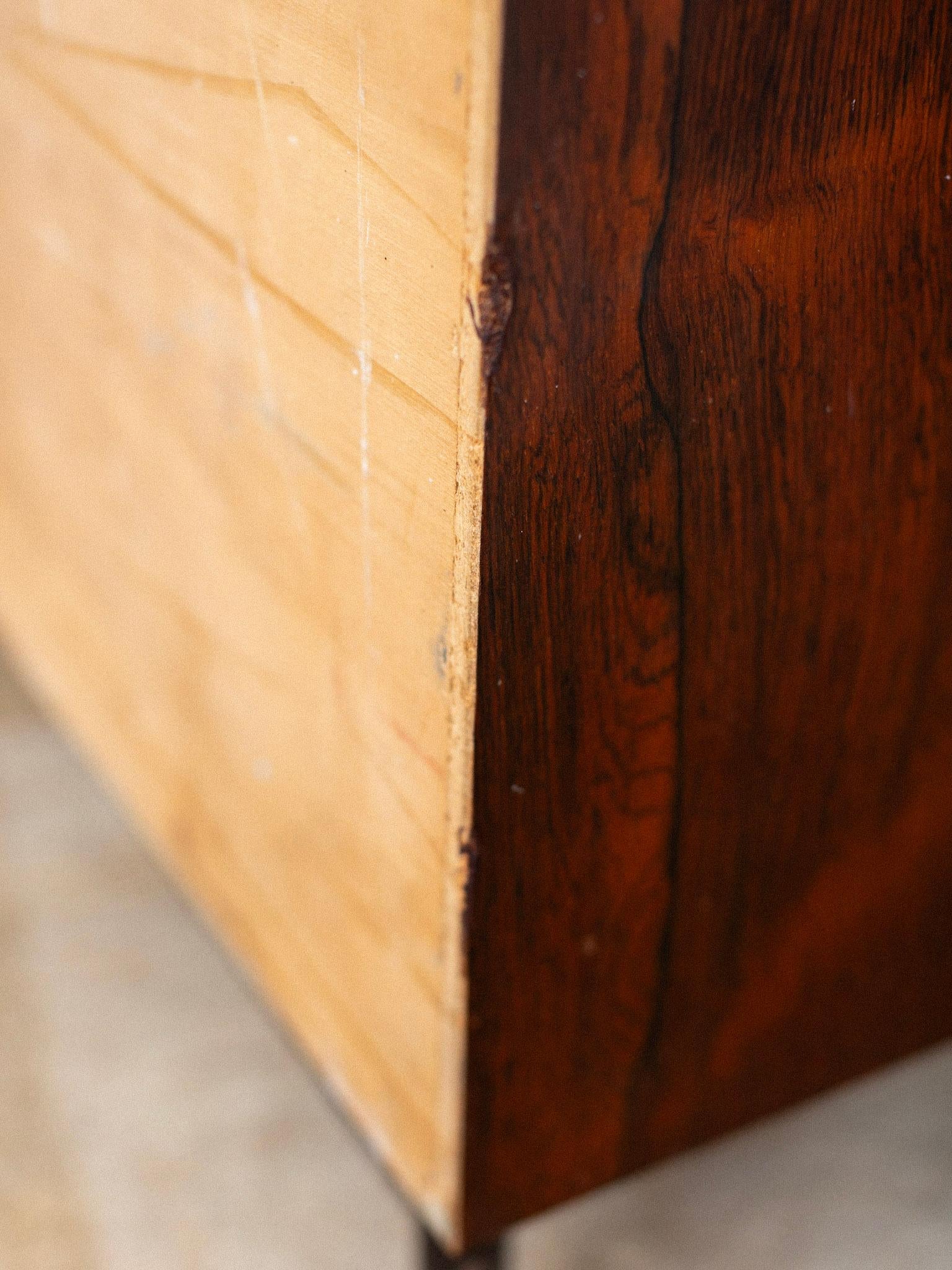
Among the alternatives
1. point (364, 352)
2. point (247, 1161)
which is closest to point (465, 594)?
point (364, 352)

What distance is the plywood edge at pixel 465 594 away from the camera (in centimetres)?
30

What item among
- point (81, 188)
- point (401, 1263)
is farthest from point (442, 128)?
point (401, 1263)

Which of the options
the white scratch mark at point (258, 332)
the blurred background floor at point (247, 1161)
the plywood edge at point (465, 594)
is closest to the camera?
the plywood edge at point (465, 594)

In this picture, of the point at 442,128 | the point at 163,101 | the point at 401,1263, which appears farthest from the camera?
the point at 401,1263

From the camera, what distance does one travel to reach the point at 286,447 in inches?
17.8

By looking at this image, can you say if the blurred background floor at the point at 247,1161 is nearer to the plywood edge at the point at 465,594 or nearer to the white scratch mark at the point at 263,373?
the plywood edge at the point at 465,594

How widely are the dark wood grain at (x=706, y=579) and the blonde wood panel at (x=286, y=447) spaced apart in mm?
19

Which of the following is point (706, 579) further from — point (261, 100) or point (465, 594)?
point (261, 100)

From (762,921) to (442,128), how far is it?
324 mm

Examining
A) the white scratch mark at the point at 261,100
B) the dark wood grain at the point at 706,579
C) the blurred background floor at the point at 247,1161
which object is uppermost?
the white scratch mark at the point at 261,100

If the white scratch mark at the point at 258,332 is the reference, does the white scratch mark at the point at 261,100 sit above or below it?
above

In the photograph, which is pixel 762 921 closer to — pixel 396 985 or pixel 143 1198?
pixel 396 985

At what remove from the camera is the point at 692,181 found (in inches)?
13.1

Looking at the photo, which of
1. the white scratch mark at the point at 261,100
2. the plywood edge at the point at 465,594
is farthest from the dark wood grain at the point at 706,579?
the white scratch mark at the point at 261,100
